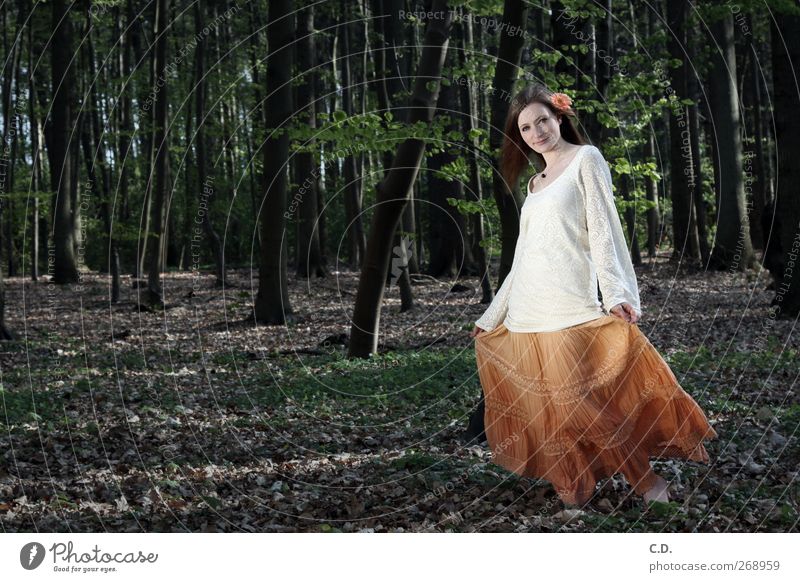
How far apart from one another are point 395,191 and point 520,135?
6335mm

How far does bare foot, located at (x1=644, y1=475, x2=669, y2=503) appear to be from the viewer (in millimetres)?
5672

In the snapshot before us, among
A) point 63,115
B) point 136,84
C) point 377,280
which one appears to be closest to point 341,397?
point 377,280

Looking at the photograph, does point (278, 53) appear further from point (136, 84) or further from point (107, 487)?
point (136, 84)

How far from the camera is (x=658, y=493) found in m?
5.70

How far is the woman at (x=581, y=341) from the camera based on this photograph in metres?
5.43

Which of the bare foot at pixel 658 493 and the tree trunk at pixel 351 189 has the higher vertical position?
the tree trunk at pixel 351 189

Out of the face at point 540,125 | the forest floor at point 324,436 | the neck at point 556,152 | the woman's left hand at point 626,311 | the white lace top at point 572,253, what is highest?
the face at point 540,125

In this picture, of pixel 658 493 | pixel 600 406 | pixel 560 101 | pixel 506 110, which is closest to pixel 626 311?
pixel 600 406

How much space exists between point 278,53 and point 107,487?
37.6 feet

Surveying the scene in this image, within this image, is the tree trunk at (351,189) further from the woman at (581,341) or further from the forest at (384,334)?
the woman at (581,341)

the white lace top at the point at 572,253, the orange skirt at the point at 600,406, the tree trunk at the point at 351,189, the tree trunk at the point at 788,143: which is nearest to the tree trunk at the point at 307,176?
the tree trunk at the point at 351,189

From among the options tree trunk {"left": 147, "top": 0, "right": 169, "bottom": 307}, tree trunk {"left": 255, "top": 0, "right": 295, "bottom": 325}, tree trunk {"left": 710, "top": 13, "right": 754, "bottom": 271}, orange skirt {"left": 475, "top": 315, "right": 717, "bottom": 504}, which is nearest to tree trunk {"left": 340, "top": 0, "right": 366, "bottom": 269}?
tree trunk {"left": 147, "top": 0, "right": 169, "bottom": 307}
